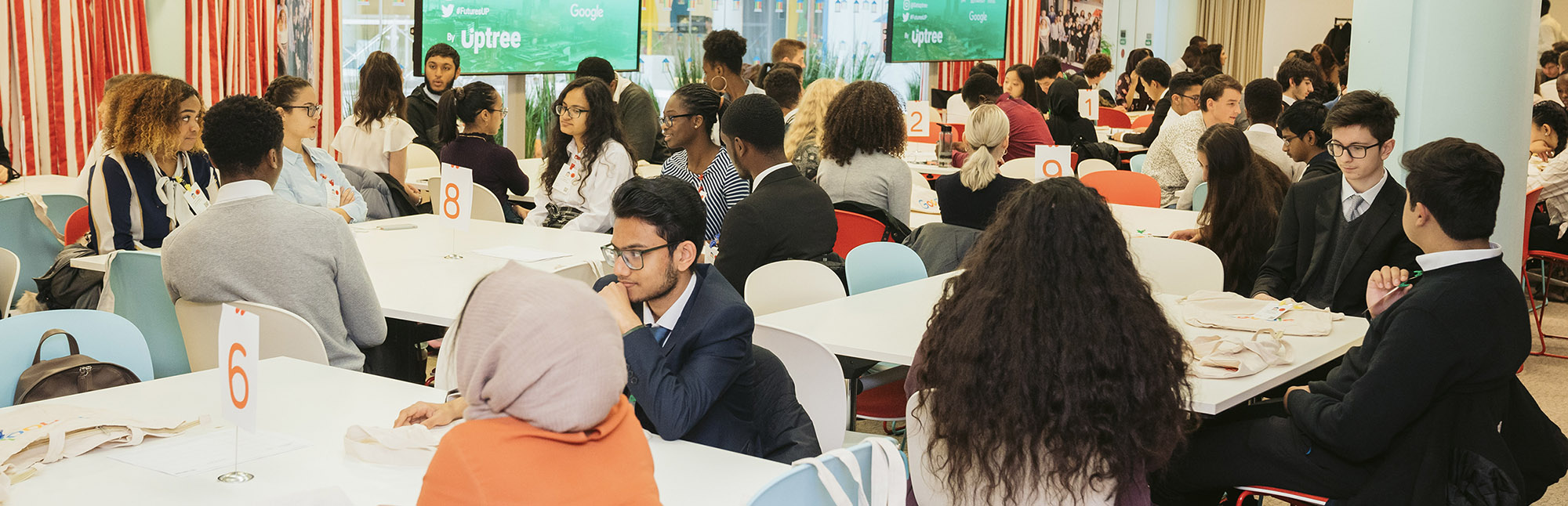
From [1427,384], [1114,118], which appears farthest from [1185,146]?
[1114,118]

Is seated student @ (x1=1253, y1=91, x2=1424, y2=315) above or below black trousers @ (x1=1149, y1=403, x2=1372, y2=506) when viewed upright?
above

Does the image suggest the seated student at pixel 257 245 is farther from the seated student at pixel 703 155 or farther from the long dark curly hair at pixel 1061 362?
the long dark curly hair at pixel 1061 362

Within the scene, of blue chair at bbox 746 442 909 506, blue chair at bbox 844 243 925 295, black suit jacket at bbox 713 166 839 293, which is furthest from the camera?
blue chair at bbox 844 243 925 295

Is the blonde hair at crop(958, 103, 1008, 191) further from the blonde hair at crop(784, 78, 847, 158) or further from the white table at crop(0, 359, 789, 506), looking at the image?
the white table at crop(0, 359, 789, 506)

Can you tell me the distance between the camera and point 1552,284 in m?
7.07

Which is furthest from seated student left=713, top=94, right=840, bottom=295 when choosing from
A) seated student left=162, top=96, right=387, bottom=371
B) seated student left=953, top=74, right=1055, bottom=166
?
seated student left=953, top=74, right=1055, bottom=166

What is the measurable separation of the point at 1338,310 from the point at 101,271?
12.2ft

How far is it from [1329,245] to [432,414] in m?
2.66

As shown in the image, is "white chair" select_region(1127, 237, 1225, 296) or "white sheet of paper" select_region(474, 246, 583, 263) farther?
"white sheet of paper" select_region(474, 246, 583, 263)

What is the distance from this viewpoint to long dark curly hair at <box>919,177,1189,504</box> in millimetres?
1969

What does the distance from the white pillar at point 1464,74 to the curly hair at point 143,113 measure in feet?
13.6

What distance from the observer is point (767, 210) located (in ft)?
12.0

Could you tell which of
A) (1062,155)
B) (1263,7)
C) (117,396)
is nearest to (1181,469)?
(117,396)

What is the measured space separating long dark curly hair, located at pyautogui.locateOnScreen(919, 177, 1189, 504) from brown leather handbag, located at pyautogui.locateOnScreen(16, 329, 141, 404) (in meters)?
1.64
